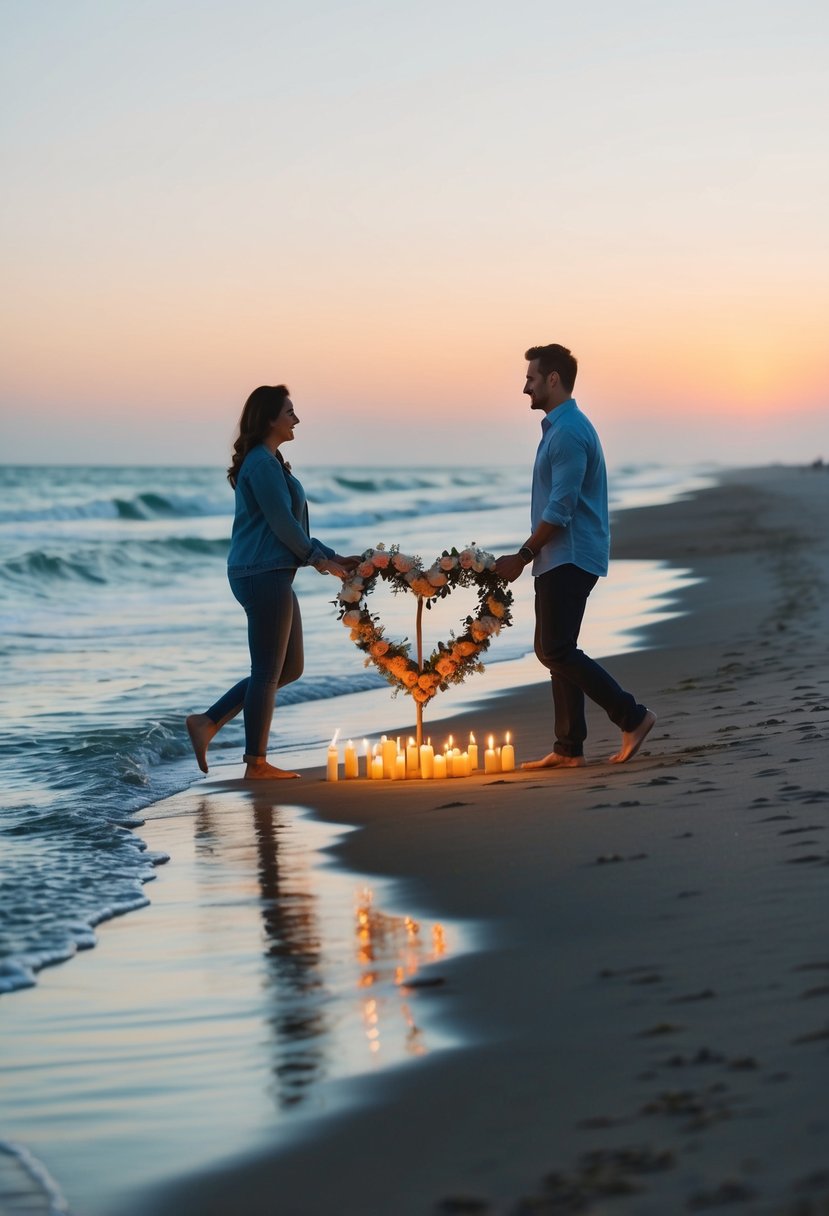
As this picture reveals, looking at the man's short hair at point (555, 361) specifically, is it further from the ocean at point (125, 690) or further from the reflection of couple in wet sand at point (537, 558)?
the ocean at point (125, 690)

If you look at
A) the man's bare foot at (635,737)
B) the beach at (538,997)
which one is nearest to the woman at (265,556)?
the beach at (538,997)

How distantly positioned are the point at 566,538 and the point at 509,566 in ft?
0.98

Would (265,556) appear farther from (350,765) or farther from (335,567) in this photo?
(350,765)

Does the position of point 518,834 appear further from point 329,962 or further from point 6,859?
point 6,859

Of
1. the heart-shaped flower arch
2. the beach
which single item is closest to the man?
the heart-shaped flower arch

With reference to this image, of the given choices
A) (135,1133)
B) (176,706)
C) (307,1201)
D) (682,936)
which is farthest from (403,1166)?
(176,706)

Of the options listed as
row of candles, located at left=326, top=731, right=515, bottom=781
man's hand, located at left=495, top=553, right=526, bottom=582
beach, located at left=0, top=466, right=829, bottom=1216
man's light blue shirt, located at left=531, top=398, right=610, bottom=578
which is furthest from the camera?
row of candles, located at left=326, top=731, right=515, bottom=781

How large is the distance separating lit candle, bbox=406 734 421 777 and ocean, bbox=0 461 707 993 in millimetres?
1369

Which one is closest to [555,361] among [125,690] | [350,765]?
[350,765]

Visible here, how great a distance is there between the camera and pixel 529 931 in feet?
14.6

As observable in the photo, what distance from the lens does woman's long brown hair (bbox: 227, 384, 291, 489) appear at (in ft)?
24.9

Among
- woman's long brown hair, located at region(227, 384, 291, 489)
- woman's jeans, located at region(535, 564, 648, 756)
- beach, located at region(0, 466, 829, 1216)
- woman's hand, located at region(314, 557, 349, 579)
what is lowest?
beach, located at region(0, 466, 829, 1216)

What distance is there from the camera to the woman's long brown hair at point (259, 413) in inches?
299

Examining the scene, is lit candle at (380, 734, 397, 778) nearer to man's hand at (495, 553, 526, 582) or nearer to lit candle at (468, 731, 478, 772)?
lit candle at (468, 731, 478, 772)
